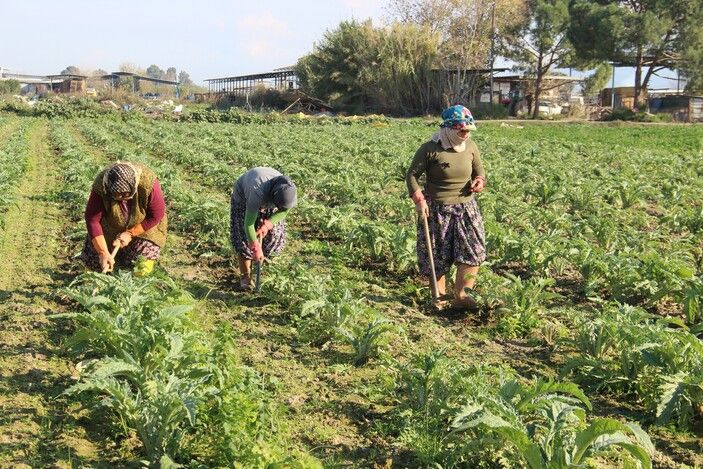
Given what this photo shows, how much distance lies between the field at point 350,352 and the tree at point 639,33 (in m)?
32.5

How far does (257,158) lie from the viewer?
1566 cm

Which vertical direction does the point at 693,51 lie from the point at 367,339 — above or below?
above

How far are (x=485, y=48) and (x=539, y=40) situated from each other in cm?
386

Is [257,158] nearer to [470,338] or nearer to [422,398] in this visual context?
[470,338]

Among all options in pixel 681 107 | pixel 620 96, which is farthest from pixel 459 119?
pixel 620 96

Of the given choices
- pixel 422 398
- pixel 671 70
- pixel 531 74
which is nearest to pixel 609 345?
pixel 422 398

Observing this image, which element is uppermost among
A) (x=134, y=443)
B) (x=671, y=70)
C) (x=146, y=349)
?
(x=671, y=70)

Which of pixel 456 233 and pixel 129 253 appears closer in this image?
pixel 129 253

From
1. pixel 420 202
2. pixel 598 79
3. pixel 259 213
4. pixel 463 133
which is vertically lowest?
pixel 259 213

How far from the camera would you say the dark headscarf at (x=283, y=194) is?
558 cm

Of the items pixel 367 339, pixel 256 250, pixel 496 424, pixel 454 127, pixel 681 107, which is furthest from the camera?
pixel 681 107

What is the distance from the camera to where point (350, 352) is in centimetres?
506

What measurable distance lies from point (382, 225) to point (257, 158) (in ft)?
27.8

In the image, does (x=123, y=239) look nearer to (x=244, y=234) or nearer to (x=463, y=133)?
(x=244, y=234)
